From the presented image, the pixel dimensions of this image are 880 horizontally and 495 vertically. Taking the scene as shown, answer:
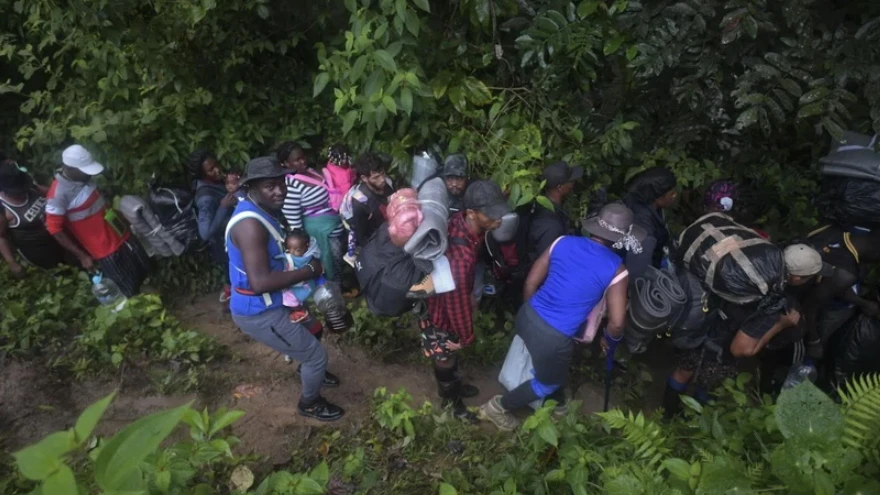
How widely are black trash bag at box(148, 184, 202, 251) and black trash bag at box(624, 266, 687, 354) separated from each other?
3.59m

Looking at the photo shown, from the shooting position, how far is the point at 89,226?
172 inches

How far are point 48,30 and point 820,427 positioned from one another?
6161 millimetres

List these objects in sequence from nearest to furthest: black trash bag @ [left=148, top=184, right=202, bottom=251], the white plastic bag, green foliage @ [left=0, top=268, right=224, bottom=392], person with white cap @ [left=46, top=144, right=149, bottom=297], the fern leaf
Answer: the fern leaf, the white plastic bag, person with white cap @ [left=46, top=144, right=149, bottom=297], green foliage @ [left=0, top=268, right=224, bottom=392], black trash bag @ [left=148, top=184, right=202, bottom=251]

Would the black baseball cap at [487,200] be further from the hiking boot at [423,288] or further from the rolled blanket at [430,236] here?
the hiking boot at [423,288]

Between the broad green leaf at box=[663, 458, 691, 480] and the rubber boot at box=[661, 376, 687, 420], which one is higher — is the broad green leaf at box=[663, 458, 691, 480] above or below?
above

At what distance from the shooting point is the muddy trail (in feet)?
12.4

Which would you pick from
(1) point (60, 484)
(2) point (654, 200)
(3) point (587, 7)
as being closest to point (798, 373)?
(2) point (654, 200)

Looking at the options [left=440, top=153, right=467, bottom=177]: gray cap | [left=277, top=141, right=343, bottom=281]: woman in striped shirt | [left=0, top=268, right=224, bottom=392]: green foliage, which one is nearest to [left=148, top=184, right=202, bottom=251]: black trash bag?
[left=0, top=268, right=224, bottom=392]: green foliage

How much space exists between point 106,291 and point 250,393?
5.23 ft

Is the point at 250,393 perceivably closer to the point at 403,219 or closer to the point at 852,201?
the point at 403,219

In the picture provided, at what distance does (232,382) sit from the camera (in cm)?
426

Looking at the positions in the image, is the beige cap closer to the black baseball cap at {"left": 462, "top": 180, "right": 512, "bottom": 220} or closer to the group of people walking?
the group of people walking

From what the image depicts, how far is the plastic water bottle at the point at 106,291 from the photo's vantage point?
4645 millimetres

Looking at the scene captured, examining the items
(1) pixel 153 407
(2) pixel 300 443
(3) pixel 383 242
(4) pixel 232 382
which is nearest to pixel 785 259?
(3) pixel 383 242
